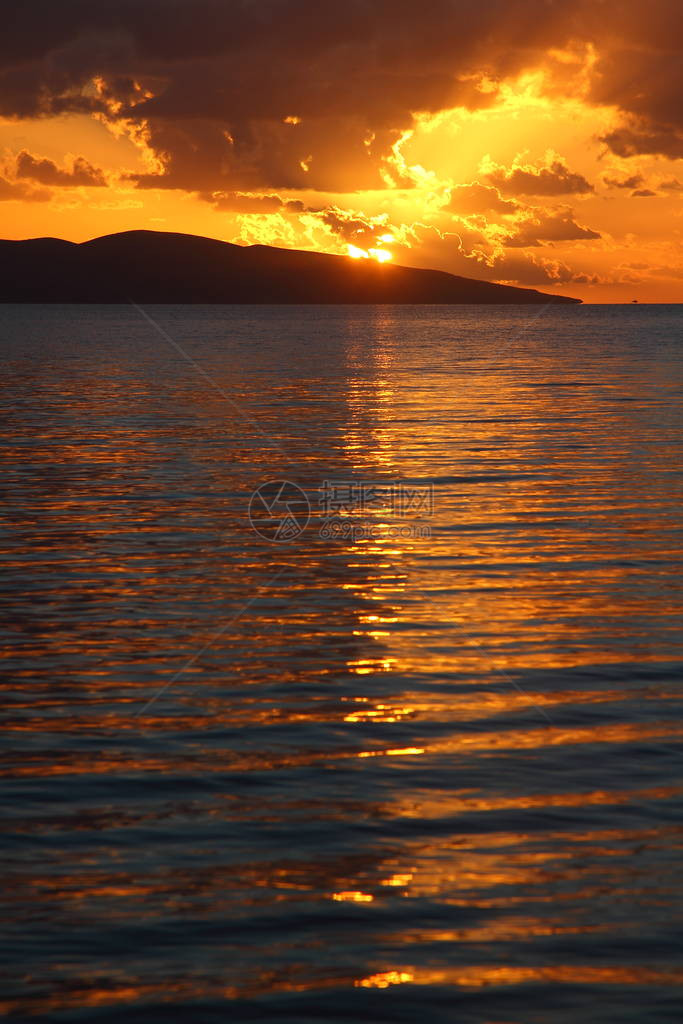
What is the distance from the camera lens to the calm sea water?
896 centimetres

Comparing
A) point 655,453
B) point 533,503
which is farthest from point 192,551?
point 655,453

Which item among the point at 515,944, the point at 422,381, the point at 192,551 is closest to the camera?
the point at 515,944

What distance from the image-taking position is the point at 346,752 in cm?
1328

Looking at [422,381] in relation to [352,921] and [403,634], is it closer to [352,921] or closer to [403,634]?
[403,634]

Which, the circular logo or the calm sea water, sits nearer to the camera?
the calm sea water

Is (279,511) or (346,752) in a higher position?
(279,511)

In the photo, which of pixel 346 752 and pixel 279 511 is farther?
pixel 279 511

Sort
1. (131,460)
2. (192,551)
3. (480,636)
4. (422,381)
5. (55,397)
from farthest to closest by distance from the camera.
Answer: (422,381) → (55,397) → (131,460) → (192,551) → (480,636)

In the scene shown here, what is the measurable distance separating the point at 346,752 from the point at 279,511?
52.7 ft

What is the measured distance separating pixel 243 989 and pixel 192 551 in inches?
616

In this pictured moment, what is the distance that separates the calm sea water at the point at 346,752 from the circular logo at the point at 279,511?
0.27 meters

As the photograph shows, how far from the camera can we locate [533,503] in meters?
29.4

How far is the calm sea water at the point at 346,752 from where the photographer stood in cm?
896

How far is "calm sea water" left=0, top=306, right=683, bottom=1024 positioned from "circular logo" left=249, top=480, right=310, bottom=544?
0.27 metres
